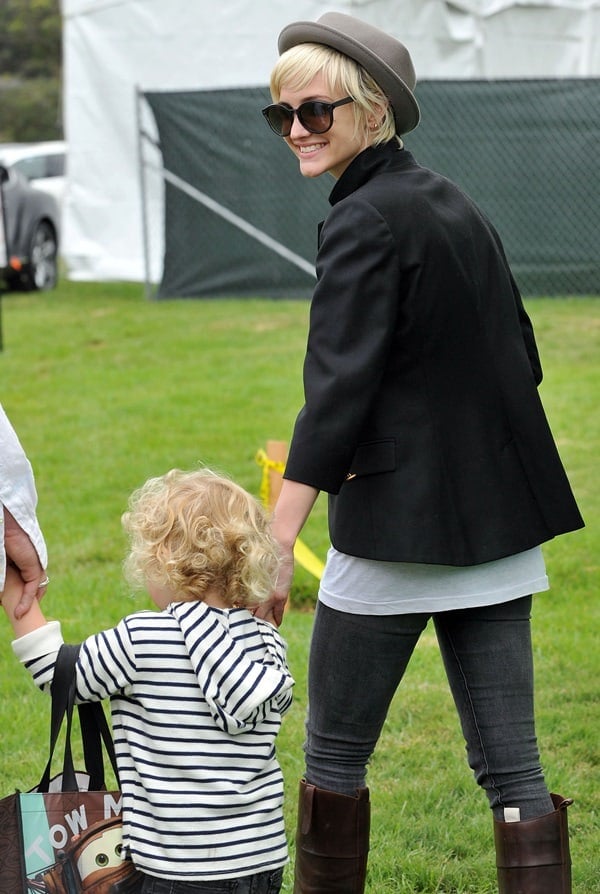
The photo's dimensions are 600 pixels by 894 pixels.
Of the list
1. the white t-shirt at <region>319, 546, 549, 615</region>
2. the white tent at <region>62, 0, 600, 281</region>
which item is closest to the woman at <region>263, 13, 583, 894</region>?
the white t-shirt at <region>319, 546, 549, 615</region>

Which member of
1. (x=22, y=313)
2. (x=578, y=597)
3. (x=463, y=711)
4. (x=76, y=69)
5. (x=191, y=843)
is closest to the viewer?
(x=191, y=843)

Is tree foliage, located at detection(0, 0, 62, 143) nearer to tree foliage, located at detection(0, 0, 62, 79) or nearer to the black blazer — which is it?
tree foliage, located at detection(0, 0, 62, 79)

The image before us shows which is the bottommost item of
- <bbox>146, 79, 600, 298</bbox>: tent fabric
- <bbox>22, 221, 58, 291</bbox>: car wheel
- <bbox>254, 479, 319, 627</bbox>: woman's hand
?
<bbox>22, 221, 58, 291</bbox>: car wheel

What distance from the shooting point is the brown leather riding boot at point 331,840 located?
8.63ft

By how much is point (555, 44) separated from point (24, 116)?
102ft

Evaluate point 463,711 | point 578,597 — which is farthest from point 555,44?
point 463,711

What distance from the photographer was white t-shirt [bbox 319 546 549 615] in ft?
8.19

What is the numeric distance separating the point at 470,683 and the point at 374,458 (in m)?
0.49

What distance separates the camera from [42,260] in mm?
15250

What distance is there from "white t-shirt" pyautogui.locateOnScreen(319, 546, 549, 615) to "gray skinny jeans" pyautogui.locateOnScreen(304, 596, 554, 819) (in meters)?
0.03

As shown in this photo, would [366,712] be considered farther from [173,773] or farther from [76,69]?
[76,69]

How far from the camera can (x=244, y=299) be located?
13.5 metres

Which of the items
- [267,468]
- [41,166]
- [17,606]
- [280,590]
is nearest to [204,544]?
[280,590]

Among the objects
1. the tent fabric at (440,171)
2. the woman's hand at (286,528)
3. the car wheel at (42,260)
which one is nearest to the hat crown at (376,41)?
the woman's hand at (286,528)
